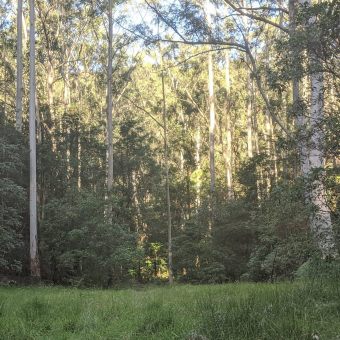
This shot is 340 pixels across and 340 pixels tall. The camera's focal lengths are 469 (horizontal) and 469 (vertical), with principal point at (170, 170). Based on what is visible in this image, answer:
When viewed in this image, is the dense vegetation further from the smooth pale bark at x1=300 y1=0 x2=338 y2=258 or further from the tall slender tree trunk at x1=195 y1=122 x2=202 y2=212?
the tall slender tree trunk at x1=195 y1=122 x2=202 y2=212

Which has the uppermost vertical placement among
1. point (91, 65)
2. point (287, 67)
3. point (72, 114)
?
point (91, 65)

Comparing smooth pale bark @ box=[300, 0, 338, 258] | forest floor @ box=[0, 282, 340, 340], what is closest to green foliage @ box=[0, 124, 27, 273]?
forest floor @ box=[0, 282, 340, 340]

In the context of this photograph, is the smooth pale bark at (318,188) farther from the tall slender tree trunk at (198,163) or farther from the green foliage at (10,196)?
the tall slender tree trunk at (198,163)

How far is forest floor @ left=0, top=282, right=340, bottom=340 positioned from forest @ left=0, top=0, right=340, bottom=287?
142cm

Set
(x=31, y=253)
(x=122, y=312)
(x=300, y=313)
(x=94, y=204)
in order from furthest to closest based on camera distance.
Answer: (x=94, y=204) < (x=31, y=253) < (x=122, y=312) < (x=300, y=313)

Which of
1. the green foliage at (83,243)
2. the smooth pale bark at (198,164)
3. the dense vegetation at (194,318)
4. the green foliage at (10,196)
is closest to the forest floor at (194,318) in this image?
the dense vegetation at (194,318)

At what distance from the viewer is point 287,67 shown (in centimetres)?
766

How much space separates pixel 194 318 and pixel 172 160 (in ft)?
105

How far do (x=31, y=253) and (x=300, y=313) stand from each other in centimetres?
1242

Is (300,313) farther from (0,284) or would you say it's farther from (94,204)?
(94,204)

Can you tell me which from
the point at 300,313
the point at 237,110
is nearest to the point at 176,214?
the point at 237,110

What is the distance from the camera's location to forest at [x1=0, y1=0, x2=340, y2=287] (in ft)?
24.0

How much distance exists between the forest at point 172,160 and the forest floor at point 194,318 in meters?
1.42

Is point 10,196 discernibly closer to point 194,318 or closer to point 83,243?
point 83,243
